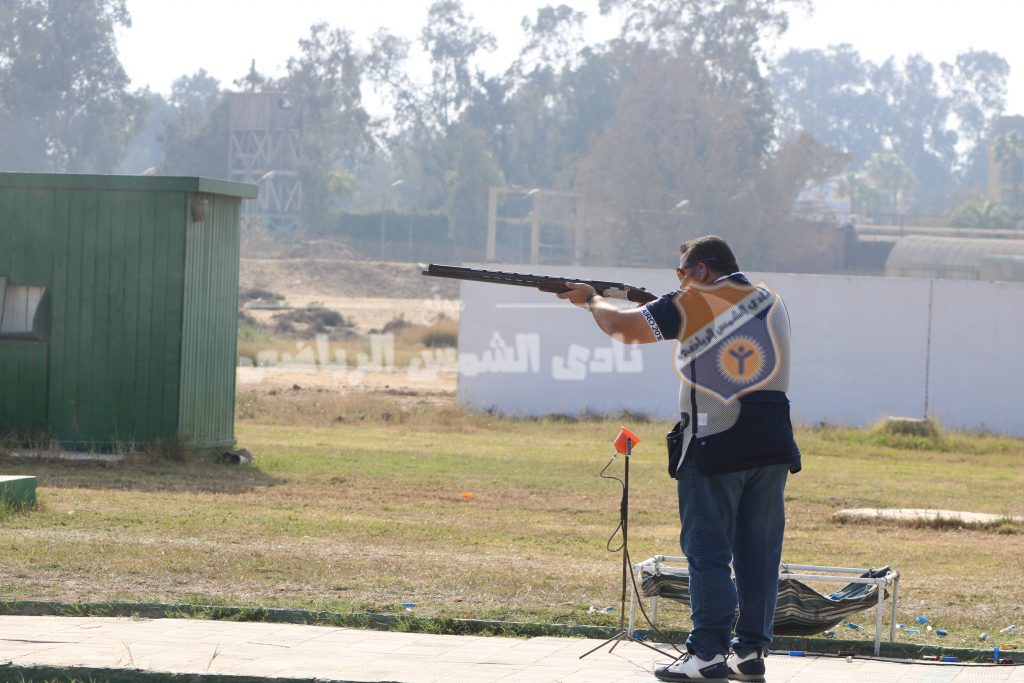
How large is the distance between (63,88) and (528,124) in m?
31.5

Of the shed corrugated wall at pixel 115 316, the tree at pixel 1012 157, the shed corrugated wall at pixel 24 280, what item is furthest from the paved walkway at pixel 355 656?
the tree at pixel 1012 157

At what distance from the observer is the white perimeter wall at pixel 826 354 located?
27203 mm

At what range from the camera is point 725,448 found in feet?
19.1

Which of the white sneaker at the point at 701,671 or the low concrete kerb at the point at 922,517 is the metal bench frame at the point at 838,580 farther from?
the low concrete kerb at the point at 922,517

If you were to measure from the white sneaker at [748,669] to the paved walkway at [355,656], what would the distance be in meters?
0.18

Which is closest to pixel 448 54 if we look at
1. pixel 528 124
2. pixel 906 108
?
pixel 528 124

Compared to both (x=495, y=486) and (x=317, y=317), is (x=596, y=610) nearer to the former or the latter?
(x=495, y=486)

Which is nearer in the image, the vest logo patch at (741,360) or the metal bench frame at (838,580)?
the vest logo patch at (741,360)

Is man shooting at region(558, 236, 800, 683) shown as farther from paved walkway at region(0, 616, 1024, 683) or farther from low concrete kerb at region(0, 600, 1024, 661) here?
low concrete kerb at region(0, 600, 1024, 661)

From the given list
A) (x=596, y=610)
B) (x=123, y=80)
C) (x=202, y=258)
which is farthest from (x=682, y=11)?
(x=596, y=610)

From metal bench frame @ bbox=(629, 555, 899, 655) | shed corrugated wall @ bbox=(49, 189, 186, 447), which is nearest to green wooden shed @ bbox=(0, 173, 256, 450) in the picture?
shed corrugated wall @ bbox=(49, 189, 186, 447)

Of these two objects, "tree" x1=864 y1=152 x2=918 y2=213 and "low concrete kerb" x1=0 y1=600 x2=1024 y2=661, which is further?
"tree" x1=864 y1=152 x2=918 y2=213

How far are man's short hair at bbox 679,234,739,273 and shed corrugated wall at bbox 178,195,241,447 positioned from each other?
10.7 metres

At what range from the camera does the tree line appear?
73562 millimetres
